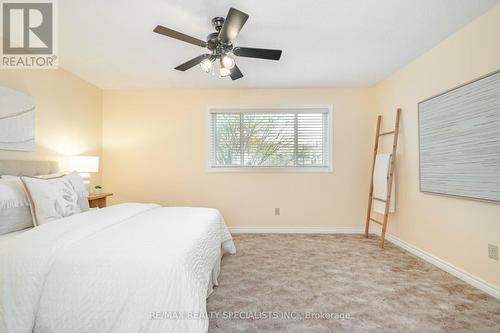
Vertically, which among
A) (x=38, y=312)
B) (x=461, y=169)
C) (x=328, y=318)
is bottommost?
(x=328, y=318)

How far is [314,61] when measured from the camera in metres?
3.11

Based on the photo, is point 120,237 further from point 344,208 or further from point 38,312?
point 344,208

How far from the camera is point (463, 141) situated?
2.34 m

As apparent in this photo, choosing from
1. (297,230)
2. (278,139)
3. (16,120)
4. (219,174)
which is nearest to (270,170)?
(278,139)

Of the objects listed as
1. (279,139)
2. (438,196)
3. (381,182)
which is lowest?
(438,196)

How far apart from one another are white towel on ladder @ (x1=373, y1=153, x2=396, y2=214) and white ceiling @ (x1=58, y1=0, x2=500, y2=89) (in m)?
1.24

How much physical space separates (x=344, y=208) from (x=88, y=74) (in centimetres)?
438

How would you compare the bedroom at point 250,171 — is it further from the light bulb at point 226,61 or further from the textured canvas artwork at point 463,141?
the light bulb at point 226,61

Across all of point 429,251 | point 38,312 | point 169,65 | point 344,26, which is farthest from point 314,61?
point 38,312

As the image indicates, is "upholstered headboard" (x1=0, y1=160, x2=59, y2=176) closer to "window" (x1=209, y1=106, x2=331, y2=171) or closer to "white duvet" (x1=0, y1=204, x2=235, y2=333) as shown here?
"white duvet" (x1=0, y1=204, x2=235, y2=333)

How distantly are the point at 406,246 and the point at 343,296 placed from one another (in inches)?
67.9

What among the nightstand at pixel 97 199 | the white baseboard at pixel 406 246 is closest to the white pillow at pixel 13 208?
the nightstand at pixel 97 199

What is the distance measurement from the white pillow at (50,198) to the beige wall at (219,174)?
5.88 ft

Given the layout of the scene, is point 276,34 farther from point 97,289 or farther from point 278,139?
point 97,289
